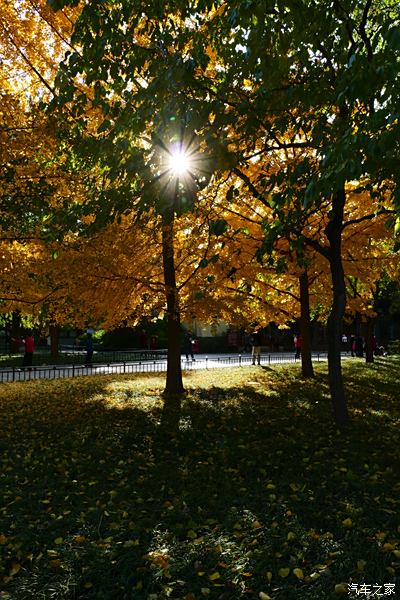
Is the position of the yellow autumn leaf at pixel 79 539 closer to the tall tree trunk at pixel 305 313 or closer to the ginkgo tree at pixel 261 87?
the ginkgo tree at pixel 261 87

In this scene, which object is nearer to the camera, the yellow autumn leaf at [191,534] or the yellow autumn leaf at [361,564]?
the yellow autumn leaf at [361,564]

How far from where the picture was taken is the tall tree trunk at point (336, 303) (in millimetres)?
8960

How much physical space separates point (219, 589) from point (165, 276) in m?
10.2

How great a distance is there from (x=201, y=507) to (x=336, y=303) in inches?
195

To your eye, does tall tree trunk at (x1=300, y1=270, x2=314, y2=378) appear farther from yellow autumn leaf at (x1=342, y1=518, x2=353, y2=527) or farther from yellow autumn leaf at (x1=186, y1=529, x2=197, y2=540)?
yellow autumn leaf at (x1=186, y1=529, x2=197, y2=540)

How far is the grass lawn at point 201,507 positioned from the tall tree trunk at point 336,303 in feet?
1.78

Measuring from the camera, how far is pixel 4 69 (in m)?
9.77

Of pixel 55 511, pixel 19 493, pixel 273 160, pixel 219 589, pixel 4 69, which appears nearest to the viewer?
pixel 219 589

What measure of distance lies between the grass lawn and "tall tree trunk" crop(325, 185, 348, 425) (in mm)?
543

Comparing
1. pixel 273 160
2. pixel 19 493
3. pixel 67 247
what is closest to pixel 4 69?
pixel 67 247

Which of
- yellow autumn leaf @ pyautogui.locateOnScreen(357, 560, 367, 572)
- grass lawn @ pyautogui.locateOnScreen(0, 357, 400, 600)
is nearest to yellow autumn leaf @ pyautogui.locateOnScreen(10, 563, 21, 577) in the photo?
grass lawn @ pyautogui.locateOnScreen(0, 357, 400, 600)

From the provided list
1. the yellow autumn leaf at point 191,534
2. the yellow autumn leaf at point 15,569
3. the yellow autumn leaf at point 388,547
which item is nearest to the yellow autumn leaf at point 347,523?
the yellow autumn leaf at point 388,547

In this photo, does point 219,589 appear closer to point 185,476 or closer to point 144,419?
point 185,476

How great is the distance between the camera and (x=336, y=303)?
9.03 metres
